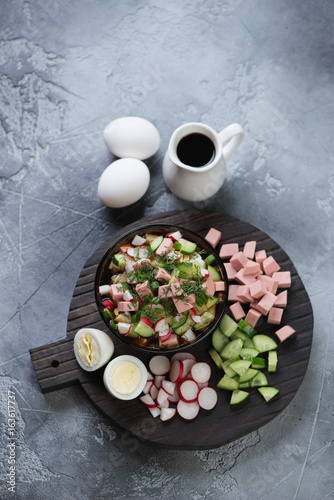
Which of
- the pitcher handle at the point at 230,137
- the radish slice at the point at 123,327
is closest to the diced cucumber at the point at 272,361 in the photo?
the radish slice at the point at 123,327

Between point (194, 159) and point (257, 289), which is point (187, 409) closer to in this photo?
point (257, 289)

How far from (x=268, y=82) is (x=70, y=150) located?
0.89 meters

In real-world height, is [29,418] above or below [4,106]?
below

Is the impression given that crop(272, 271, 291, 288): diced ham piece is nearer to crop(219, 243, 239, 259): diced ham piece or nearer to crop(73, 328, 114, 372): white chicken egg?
crop(219, 243, 239, 259): diced ham piece

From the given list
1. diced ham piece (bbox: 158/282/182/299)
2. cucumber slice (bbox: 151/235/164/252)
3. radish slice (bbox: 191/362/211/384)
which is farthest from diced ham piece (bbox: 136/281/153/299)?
radish slice (bbox: 191/362/211/384)

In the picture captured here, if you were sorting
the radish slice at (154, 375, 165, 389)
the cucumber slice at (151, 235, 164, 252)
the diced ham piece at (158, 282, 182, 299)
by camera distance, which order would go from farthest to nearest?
the radish slice at (154, 375, 165, 389), the cucumber slice at (151, 235, 164, 252), the diced ham piece at (158, 282, 182, 299)

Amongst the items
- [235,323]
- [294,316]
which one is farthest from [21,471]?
[294,316]

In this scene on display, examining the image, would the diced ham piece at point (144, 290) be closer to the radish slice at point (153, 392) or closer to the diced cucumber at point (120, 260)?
the diced cucumber at point (120, 260)

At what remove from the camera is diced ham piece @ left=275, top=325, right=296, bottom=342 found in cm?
195

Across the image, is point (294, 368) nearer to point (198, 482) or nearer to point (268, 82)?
point (198, 482)

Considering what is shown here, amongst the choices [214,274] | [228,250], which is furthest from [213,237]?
Result: [214,274]

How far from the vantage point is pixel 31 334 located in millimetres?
2109

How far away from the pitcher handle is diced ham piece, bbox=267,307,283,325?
59 cm

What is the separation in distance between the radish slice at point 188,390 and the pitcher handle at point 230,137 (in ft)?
2.72
